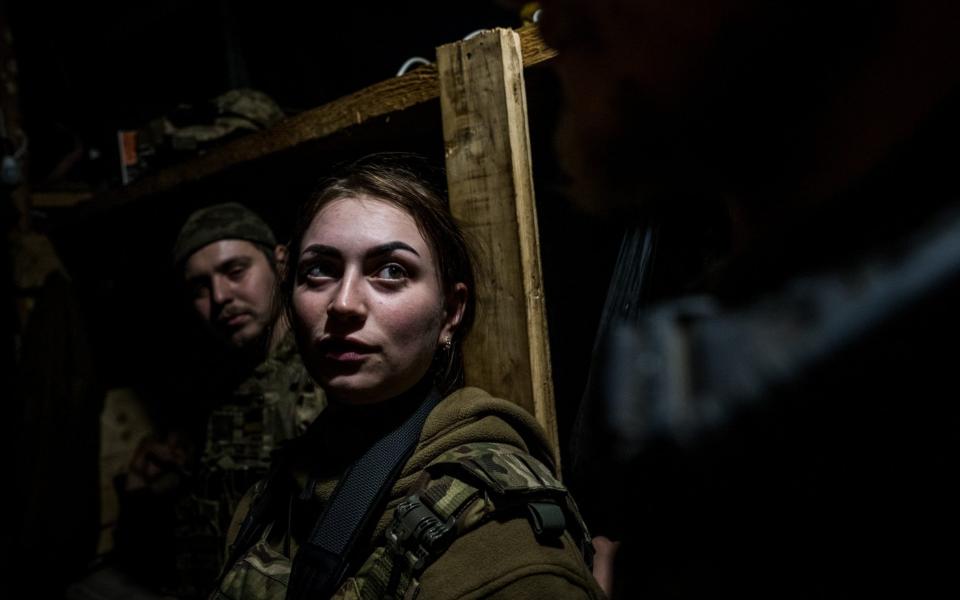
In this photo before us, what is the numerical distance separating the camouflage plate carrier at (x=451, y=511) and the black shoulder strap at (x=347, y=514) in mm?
45

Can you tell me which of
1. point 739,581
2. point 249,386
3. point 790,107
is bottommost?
point 739,581

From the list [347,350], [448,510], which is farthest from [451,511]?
[347,350]

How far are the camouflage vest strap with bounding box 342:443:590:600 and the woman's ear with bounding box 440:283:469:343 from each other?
360 mm

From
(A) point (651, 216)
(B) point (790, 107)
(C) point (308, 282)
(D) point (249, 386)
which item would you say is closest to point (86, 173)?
(D) point (249, 386)

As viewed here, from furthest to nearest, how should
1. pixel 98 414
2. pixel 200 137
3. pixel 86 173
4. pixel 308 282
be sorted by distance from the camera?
pixel 86 173 < pixel 98 414 < pixel 200 137 < pixel 308 282

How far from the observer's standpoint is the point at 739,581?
1.23 feet

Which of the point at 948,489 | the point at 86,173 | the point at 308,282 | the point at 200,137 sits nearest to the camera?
the point at 948,489

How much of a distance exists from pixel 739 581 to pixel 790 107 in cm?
38

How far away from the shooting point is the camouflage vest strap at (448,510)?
102cm

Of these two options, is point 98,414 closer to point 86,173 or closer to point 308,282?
point 86,173

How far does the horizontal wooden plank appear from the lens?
1602mm

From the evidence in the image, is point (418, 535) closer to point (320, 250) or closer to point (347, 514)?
point (347, 514)

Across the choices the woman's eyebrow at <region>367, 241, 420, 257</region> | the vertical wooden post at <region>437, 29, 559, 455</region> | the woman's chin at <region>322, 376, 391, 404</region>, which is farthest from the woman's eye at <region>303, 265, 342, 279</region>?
the vertical wooden post at <region>437, 29, 559, 455</region>

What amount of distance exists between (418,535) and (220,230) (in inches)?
78.1
